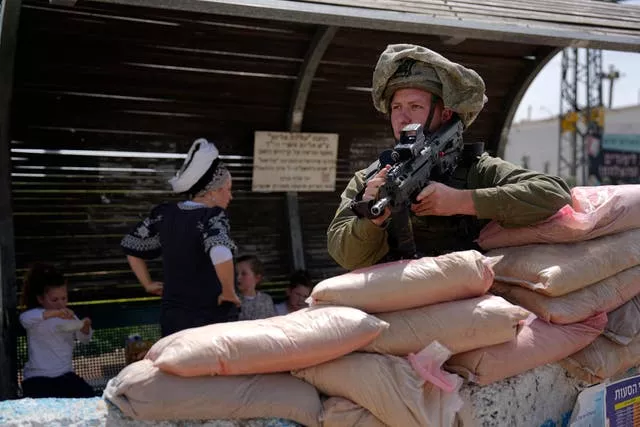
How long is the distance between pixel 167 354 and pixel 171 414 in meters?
0.17

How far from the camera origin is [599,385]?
118 inches

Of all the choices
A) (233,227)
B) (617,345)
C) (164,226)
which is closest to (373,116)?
(233,227)

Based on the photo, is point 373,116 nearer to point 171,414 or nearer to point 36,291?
point 36,291

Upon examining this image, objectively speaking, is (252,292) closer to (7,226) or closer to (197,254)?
(197,254)

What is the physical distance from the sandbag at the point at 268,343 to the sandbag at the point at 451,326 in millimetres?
105

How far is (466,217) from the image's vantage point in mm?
3123

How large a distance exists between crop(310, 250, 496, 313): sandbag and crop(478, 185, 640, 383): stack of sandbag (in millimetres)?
348

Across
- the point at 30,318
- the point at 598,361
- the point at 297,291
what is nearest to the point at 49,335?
the point at 30,318

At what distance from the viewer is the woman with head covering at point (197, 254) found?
13.7 ft

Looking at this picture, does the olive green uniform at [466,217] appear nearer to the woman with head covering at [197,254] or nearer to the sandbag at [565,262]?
the sandbag at [565,262]

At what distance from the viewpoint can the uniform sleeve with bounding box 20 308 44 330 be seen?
4.73 m

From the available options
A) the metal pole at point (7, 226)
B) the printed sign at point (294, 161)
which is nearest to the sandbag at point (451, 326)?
the metal pole at point (7, 226)

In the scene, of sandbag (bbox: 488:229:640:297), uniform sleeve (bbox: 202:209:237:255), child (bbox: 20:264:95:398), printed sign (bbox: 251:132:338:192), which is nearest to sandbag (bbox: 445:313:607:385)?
sandbag (bbox: 488:229:640:297)

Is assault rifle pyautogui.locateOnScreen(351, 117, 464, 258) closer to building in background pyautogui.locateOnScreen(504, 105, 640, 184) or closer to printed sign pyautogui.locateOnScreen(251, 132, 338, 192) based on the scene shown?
printed sign pyautogui.locateOnScreen(251, 132, 338, 192)
